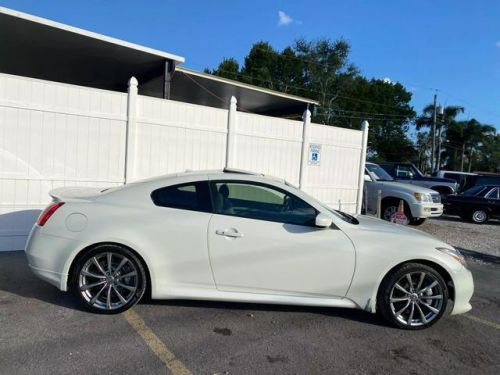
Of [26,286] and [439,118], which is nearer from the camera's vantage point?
[26,286]

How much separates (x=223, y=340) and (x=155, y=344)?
0.60 meters

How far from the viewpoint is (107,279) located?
438cm

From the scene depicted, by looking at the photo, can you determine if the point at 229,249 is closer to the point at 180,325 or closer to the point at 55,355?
the point at 180,325

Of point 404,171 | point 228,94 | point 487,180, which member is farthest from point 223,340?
point 404,171

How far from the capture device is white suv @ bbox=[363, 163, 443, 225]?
39.6 ft

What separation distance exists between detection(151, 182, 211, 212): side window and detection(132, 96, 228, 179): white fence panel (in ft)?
11.4

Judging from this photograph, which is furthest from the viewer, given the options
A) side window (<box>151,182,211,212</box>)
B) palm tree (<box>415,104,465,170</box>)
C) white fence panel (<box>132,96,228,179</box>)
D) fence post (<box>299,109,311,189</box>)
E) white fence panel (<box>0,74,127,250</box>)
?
palm tree (<box>415,104,465,170</box>)

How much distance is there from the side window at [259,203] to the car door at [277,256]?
0.11ft

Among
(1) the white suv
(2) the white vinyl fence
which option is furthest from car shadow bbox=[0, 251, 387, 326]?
(1) the white suv

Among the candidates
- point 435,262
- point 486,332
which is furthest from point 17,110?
point 486,332

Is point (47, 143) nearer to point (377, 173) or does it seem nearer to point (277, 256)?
point (277, 256)

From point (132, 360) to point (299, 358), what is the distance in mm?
1364

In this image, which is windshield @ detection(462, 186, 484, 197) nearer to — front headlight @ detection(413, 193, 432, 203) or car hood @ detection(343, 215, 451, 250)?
front headlight @ detection(413, 193, 432, 203)

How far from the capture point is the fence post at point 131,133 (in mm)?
7605
